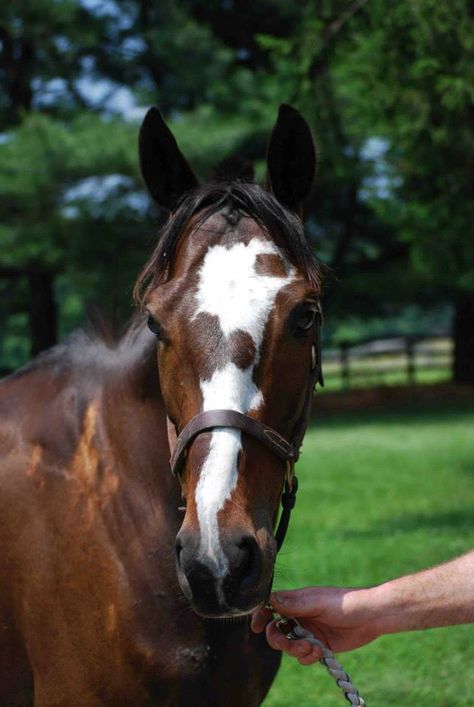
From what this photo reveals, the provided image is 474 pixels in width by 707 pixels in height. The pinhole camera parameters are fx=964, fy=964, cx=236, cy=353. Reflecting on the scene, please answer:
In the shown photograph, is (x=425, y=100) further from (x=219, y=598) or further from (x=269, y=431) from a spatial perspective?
(x=219, y=598)

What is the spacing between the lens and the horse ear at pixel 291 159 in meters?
2.73

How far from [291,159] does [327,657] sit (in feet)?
4.52

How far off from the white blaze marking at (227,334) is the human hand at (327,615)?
412 millimetres

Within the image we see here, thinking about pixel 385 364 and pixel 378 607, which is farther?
pixel 385 364

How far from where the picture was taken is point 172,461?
2.43 meters

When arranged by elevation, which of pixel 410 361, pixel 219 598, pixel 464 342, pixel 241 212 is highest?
pixel 241 212

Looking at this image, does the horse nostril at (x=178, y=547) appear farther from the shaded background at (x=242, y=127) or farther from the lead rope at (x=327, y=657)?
the shaded background at (x=242, y=127)

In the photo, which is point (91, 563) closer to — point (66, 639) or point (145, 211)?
point (66, 639)

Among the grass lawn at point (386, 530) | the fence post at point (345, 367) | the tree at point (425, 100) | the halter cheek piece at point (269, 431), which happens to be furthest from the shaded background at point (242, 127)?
the grass lawn at point (386, 530)

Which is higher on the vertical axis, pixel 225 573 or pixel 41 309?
pixel 225 573

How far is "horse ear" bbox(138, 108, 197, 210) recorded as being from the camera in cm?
278

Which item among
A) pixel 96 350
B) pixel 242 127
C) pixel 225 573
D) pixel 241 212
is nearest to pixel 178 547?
pixel 225 573

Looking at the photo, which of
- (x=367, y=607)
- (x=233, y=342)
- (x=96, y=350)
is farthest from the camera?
(x=96, y=350)

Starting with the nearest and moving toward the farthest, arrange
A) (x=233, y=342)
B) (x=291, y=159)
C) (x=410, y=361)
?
(x=233, y=342) < (x=291, y=159) < (x=410, y=361)
